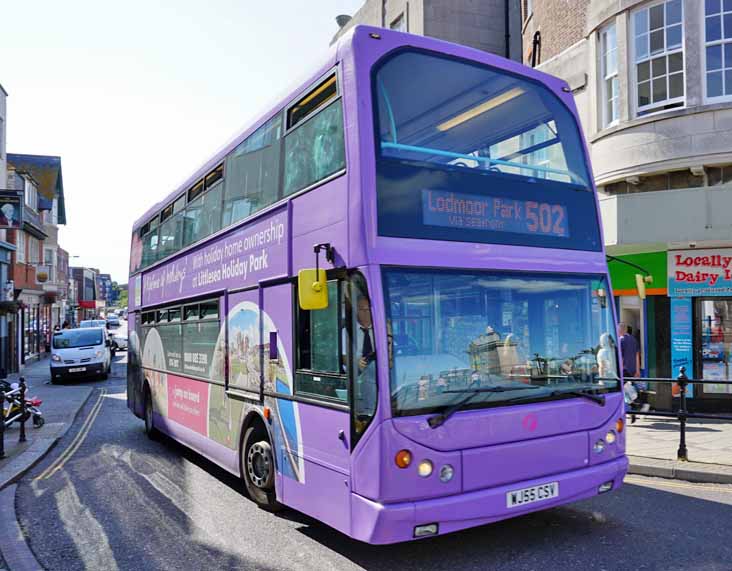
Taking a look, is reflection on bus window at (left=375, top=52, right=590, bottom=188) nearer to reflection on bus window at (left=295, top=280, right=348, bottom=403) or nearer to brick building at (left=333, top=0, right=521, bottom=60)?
reflection on bus window at (left=295, top=280, right=348, bottom=403)

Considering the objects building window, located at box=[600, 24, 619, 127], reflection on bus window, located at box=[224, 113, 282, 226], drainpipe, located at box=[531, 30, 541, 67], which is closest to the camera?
reflection on bus window, located at box=[224, 113, 282, 226]

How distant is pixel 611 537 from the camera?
536 cm

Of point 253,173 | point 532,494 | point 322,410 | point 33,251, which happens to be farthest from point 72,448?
point 33,251

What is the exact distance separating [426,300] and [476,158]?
1333 mm

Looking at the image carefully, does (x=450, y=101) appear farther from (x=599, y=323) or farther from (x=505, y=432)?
(x=505, y=432)

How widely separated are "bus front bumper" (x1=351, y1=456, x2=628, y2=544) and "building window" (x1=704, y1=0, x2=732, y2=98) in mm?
10222

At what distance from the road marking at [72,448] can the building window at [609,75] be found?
1218 centimetres

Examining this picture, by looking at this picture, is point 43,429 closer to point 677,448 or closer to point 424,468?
point 424,468

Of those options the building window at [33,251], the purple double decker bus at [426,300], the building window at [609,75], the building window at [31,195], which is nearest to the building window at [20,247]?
the building window at [33,251]

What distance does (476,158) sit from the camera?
5.14m

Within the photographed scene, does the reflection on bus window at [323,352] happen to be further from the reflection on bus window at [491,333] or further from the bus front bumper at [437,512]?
the bus front bumper at [437,512]

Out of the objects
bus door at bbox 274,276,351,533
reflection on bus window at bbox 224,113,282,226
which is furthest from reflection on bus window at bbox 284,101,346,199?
bus door at bbox 274,276,351,533

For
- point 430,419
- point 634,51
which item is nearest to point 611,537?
point 430,419

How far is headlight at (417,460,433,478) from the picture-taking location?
4379 mm
